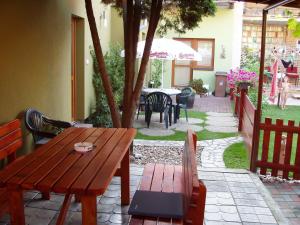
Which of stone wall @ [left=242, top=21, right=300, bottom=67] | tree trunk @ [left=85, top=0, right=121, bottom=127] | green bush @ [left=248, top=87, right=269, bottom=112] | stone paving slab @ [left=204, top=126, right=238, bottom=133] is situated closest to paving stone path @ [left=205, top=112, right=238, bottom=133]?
stone paving slab @ [left=204, top=126, right=238, bottom=133]

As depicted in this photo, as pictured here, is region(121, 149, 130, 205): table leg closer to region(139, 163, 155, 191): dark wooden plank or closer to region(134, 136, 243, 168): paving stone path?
region(139, 163, 155, 191): dark wooden plank

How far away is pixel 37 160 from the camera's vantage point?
2.83m

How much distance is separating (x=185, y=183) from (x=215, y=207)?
3.92 feet

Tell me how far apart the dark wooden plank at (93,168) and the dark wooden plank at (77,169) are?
0.03 meters

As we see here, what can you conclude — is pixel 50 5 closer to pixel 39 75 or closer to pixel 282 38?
pixel 39 75

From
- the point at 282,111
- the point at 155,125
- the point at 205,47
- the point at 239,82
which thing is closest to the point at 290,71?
the point at 205,47

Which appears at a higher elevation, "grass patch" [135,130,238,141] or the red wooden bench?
the red wooden bench

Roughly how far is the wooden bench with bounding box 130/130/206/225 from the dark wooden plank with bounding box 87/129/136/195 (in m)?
0.45

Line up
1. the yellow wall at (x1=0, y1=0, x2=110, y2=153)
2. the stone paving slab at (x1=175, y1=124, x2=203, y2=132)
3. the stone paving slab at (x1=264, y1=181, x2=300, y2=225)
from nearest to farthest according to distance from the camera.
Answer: the stone paving slab at (x1=264, y1=181, x2=300, y2=225) → the yellow wall at (x1=0, y1=0, x2=110, y2=153) → the stone paving slab at (x1=175, y1=124, x2=203, y2=132)

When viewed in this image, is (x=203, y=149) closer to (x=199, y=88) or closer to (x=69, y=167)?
(x=69, y=167)

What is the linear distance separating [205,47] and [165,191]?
13.5 meters

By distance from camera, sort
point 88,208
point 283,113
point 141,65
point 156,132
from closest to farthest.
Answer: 1. point 88,208
2. point 141,65
3. point 156,132
4. point 283,113

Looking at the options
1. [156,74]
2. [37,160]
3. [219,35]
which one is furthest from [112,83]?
[219,35]

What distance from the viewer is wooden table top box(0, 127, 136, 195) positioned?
2.31 metres
